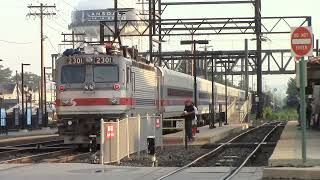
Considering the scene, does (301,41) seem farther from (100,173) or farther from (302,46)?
(100,173)

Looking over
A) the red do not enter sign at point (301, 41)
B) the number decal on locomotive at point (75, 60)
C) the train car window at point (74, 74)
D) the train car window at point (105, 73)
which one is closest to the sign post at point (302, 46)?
the red do not enter sign at point (301, 41)

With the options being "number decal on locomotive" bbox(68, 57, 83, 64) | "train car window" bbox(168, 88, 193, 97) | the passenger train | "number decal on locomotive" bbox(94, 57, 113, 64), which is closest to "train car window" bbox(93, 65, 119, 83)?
the passenger train

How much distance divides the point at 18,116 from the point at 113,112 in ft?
111

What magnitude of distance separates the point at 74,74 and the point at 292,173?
493 inches

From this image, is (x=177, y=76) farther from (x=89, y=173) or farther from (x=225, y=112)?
(x=89, y=173)

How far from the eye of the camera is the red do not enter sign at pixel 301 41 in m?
15.6

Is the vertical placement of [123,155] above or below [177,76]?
below

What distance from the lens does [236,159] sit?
71.6ft

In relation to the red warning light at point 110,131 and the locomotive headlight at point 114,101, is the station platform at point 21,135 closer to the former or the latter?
the locomotive headlight at point 114,101

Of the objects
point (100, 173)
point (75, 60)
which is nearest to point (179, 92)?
point (75, 60)

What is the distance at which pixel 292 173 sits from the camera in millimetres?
14414

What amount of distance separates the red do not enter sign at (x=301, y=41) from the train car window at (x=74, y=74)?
1099cm

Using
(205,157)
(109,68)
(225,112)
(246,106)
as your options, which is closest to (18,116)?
(225,112)

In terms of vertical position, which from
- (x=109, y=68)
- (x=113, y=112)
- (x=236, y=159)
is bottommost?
(x=236, y=159)
